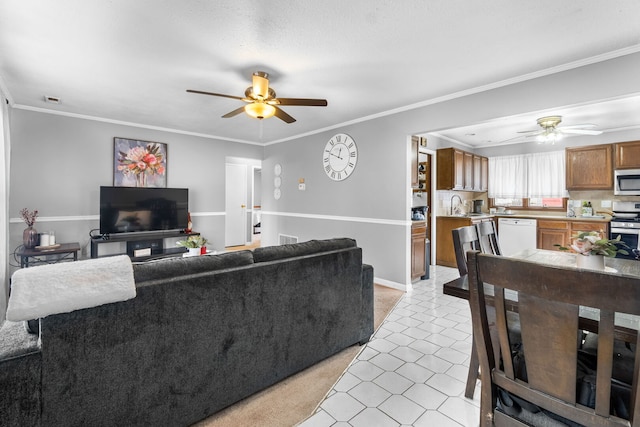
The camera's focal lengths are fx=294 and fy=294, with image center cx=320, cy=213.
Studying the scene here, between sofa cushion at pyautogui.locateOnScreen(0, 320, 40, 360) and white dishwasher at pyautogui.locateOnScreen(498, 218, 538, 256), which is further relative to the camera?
white dishwasher at pyautogui.locateOnScreen(498, 218, 538, 256)

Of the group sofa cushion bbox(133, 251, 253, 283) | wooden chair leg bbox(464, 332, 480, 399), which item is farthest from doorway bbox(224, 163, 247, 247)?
wooden chair leg bbox(464, 332, 480, 399)

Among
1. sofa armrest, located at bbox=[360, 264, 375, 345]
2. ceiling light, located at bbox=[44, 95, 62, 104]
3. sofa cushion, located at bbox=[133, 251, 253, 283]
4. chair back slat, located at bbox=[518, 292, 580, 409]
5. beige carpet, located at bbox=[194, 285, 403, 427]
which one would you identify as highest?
ceiling light, located at bbox=[44, 95, 62, 104]

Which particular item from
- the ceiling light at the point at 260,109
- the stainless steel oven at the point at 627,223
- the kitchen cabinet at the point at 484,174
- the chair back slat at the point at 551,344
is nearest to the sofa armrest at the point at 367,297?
the chair back slat at the point at 551,344

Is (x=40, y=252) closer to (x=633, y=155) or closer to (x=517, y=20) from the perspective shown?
(x=517, y=20)

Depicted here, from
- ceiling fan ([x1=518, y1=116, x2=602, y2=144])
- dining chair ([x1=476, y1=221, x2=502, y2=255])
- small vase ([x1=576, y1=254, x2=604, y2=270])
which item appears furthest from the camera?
ceiling fan ([x1=518, y1=116, x2=602, y2=144])

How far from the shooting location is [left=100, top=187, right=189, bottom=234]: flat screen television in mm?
4488

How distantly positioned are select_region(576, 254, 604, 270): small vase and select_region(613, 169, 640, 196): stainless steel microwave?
4.10m

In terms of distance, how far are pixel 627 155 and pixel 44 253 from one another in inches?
344

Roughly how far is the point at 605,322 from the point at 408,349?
1.88 meters

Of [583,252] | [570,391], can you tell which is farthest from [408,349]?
[570,391]

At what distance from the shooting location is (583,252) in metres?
2.06

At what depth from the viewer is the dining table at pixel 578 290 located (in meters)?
0.97

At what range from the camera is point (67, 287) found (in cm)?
119

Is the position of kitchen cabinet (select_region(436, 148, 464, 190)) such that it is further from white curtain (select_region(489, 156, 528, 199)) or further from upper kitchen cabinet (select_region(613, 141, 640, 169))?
upper kitchen cabinet (select_region(613, 141, 640, 169))
